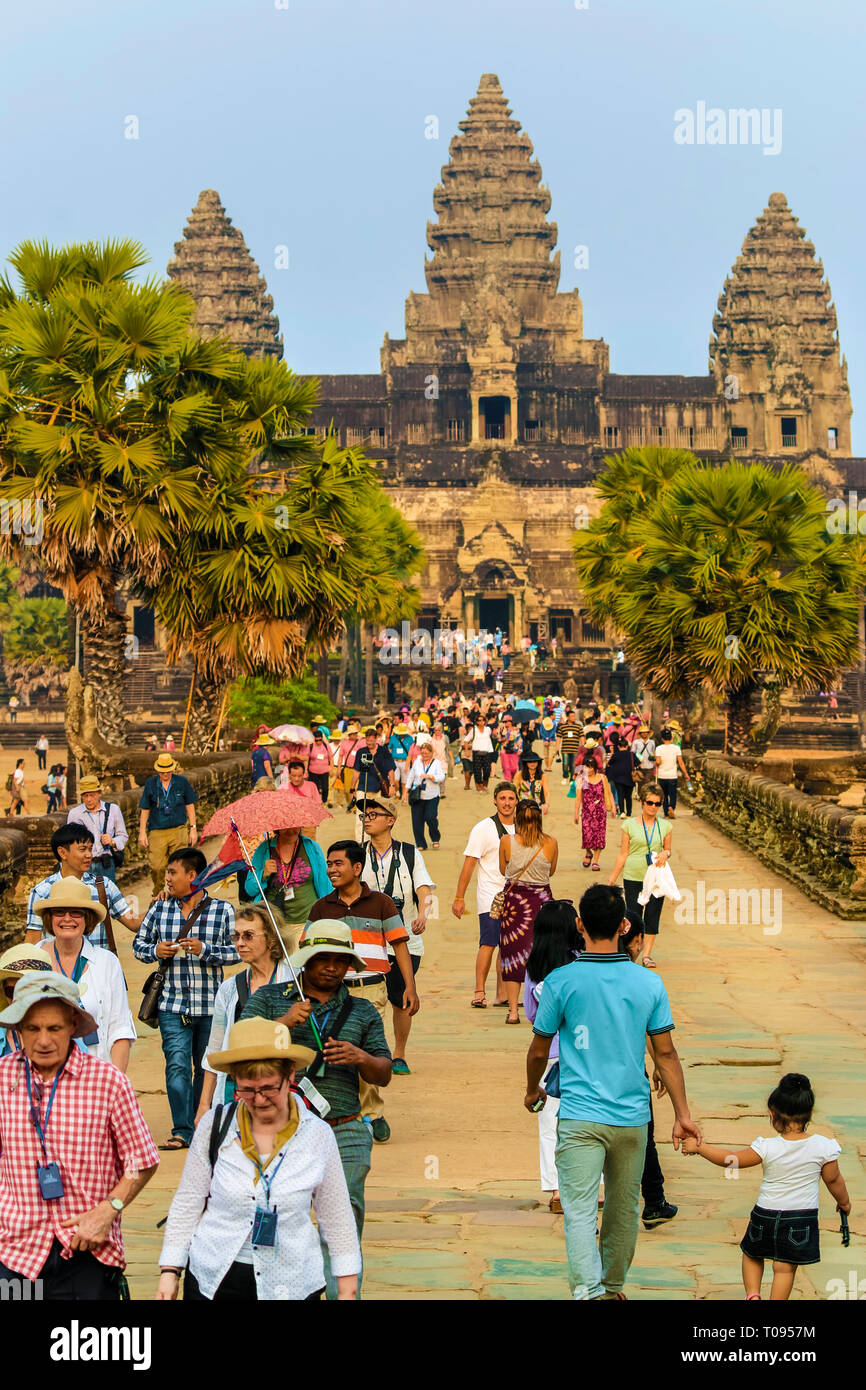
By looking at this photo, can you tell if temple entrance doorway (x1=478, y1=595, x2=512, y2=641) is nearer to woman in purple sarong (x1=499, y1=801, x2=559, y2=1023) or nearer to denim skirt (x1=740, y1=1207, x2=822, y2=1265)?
woman in purple sarong (x1=499, y1=801, x2=559, y2=1023)

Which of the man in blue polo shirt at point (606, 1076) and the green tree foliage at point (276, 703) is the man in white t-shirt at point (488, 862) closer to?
the man in blue polo shirt at point (606, 1076)

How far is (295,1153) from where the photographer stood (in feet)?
18.2

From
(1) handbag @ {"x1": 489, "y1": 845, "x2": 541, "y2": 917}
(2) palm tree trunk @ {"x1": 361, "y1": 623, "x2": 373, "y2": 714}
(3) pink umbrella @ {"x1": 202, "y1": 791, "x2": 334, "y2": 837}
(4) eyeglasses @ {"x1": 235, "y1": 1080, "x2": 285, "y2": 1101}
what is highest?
(3) pink umbrella @ {"x1": 202, "y1": 791, "x2": 334, "y2": 837}

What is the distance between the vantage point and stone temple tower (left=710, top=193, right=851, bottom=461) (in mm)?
95938

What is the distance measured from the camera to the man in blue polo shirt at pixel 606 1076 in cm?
688

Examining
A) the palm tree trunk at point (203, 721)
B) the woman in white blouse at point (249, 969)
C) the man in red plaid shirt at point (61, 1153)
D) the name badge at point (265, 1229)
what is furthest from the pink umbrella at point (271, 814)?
the palm tree trunk at point (203, 721)

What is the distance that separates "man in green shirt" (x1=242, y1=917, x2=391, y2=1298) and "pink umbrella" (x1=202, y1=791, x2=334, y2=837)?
3.18 meters

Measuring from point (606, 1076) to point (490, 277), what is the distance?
3544 inches

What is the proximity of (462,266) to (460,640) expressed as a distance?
106 feet

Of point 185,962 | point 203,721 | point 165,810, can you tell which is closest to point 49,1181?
point 185,962

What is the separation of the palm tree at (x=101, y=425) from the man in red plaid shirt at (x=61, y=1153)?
1910 centimetres

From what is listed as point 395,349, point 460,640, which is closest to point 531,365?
point 395,349

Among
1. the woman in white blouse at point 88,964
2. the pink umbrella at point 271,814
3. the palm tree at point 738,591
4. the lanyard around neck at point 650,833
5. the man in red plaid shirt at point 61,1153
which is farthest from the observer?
the palm tree at point 738,591

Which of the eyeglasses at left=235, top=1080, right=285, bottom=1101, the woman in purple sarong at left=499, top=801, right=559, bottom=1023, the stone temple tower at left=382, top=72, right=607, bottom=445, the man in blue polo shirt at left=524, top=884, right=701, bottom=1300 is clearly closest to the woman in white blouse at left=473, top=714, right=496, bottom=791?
the woman in purple sarong at left=499, top=801, right=559, bottom=1023
